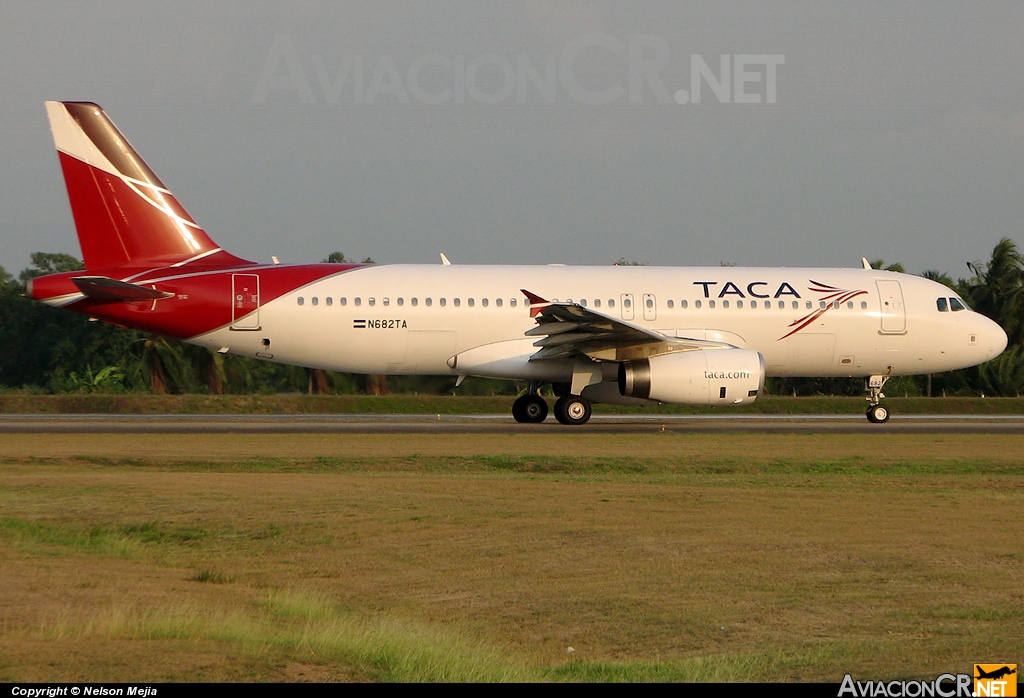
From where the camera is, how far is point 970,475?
52.0ft

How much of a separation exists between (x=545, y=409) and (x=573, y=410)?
4.15ft

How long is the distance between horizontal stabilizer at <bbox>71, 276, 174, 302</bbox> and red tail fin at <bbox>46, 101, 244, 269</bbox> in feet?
3.31

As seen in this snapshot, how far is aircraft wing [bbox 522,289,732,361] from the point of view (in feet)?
73.6

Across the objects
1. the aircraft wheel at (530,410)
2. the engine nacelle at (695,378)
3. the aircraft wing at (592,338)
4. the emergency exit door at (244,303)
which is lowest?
the aircraft wheel at (530,410)

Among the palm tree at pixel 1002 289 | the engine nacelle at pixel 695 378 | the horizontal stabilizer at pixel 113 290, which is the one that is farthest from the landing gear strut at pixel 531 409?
the palm tree at pixel 1002 289

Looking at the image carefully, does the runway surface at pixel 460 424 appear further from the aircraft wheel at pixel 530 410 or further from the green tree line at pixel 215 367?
the green tree line at pixel 215 367

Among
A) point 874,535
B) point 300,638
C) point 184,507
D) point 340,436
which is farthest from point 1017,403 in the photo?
point 300,638

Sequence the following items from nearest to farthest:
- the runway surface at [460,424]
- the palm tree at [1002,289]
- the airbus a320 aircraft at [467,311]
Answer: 1. the airbus a320 aircraft at [467,311]
2. the runway surface at [460,424]
3. the palm tree at [1002,289]

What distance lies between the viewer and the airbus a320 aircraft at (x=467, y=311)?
2294 cm

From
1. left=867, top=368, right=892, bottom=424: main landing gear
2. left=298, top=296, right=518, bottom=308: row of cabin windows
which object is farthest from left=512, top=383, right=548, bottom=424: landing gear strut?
left=867, top=368, right=892, bottom=424: main landing gear

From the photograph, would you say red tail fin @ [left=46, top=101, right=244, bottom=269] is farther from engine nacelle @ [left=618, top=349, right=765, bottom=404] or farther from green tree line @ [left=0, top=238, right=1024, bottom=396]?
engine nacelle @ [left=618, top=349, right=765, bottom=404]

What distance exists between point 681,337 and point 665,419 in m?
4.15

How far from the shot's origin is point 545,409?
25.6 meters

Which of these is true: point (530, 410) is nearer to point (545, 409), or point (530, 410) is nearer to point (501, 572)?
point (545, 409)
